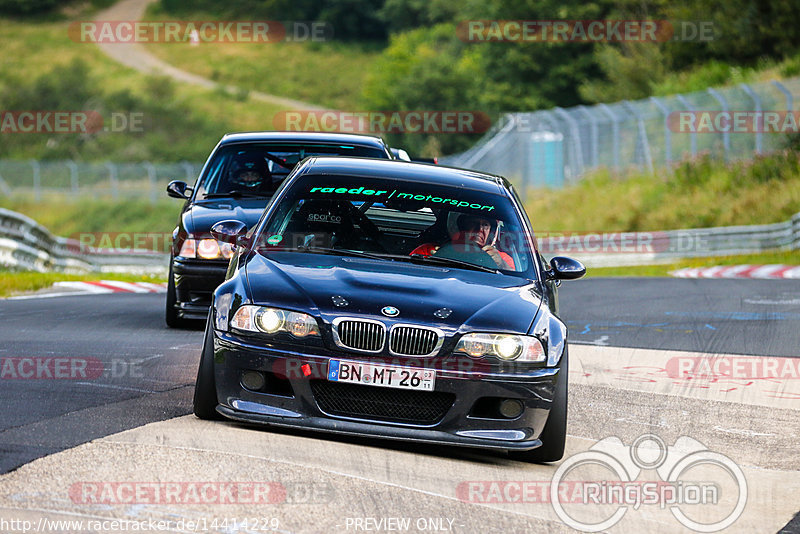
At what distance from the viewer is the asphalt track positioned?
5273 mm

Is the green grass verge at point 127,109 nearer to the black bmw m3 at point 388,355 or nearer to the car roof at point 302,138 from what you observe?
the car roof at point 302,138

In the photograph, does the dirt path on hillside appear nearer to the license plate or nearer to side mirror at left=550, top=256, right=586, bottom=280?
side mirror at left=550, top=256, right=586, bottom=280

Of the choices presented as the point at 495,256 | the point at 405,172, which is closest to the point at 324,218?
the point at 405,172

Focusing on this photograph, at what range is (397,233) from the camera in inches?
310

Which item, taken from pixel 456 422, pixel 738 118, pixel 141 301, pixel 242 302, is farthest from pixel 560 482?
pixel 738 118

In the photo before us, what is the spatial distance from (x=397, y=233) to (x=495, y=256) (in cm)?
71

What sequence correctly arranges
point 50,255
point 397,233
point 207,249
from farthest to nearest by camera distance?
point 50,255 < point 207,249 < point 397,233

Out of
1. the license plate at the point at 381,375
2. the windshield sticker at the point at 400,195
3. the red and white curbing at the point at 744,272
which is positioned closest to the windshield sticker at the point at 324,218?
the windshield sticker at the point at 400,195

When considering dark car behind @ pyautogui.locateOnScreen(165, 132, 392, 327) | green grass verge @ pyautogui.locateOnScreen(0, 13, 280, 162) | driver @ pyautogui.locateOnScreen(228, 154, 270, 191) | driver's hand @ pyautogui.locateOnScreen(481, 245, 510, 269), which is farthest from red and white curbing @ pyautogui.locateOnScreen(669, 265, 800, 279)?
green grass verge @ pyautogui.locateOnScreen(0, 13, 280, 162)

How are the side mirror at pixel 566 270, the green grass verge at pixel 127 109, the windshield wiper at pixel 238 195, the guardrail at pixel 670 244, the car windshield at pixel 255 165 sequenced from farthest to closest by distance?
the green grass verge at pixel 127 109 < the guardrail at pixel 670 244 < the car windshield at pixel 255 165 < the windshield wiper at pixel 238 195 < the side mirror at pixel 566 270

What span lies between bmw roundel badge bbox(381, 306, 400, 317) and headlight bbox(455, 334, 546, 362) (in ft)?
1.08

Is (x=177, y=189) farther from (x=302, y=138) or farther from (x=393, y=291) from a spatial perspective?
(x=393, y=291)

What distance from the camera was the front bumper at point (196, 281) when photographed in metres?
10.6

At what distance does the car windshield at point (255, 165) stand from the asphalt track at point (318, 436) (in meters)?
1.35
